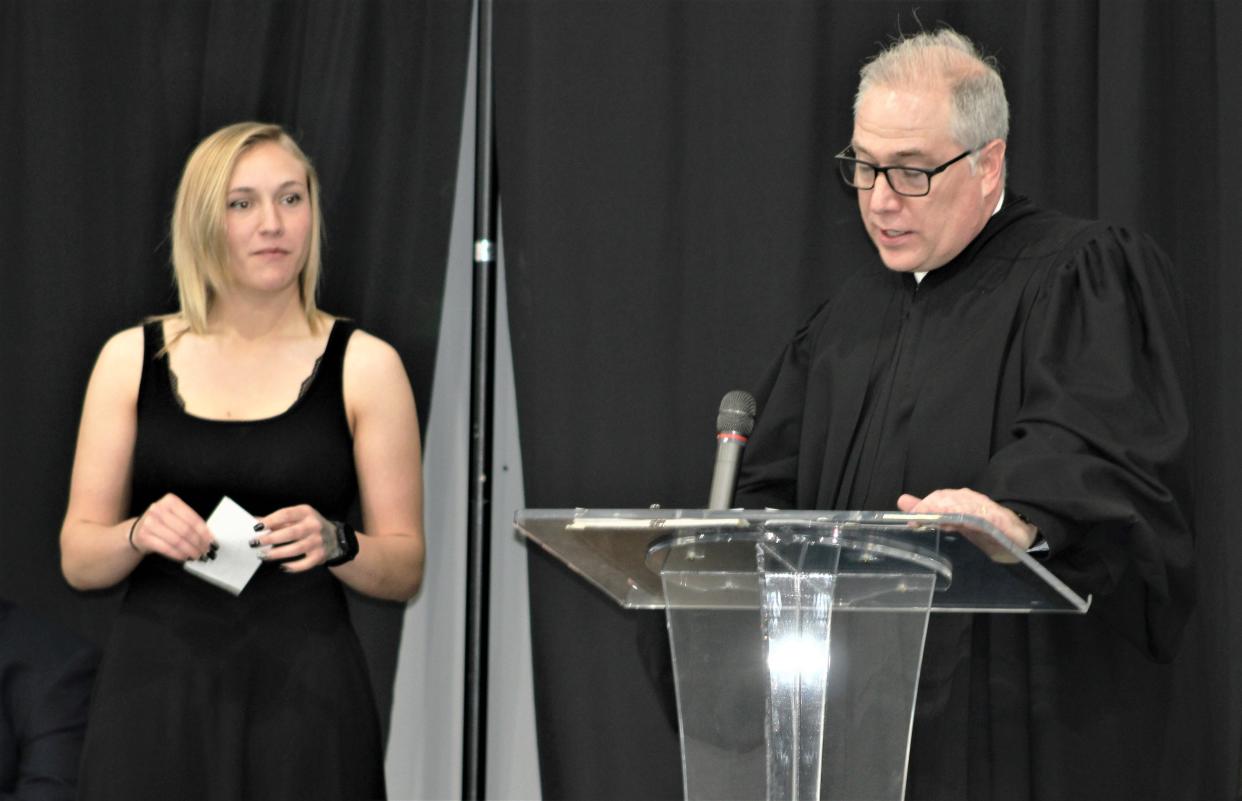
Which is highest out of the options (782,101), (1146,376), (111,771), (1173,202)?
(782,101)

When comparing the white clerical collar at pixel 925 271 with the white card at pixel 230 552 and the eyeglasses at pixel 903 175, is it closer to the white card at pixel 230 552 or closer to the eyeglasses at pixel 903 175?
the eyeglasses at pixel 903 175

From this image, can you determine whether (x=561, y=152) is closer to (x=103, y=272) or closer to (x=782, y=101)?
(x=782, y=101)

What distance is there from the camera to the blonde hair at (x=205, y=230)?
326 cm

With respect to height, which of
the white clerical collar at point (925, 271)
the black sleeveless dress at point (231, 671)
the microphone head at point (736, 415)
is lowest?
the black sleeveless dress at point (231, 671)

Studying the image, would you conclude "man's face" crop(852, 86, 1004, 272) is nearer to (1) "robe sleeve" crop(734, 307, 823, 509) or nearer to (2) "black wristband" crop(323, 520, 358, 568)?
(1) "robe sleeve" crop(734, 307, 823, 509)

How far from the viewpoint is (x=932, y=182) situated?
2600mm

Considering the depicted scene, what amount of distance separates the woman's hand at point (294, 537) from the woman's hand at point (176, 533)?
0.09 meters

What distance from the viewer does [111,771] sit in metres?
2.96

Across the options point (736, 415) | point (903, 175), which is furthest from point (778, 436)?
→ point (736, 415)

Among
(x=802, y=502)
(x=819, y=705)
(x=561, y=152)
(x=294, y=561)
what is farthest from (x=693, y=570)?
(x=561, y=152)

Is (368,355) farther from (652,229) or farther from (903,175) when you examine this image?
(903,175)

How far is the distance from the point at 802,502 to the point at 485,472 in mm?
1358

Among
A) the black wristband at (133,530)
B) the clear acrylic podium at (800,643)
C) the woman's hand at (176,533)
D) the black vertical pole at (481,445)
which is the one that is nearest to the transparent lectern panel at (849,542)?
the clear acrylic podium at (800,643)

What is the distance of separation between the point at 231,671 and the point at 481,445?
1.14 m
